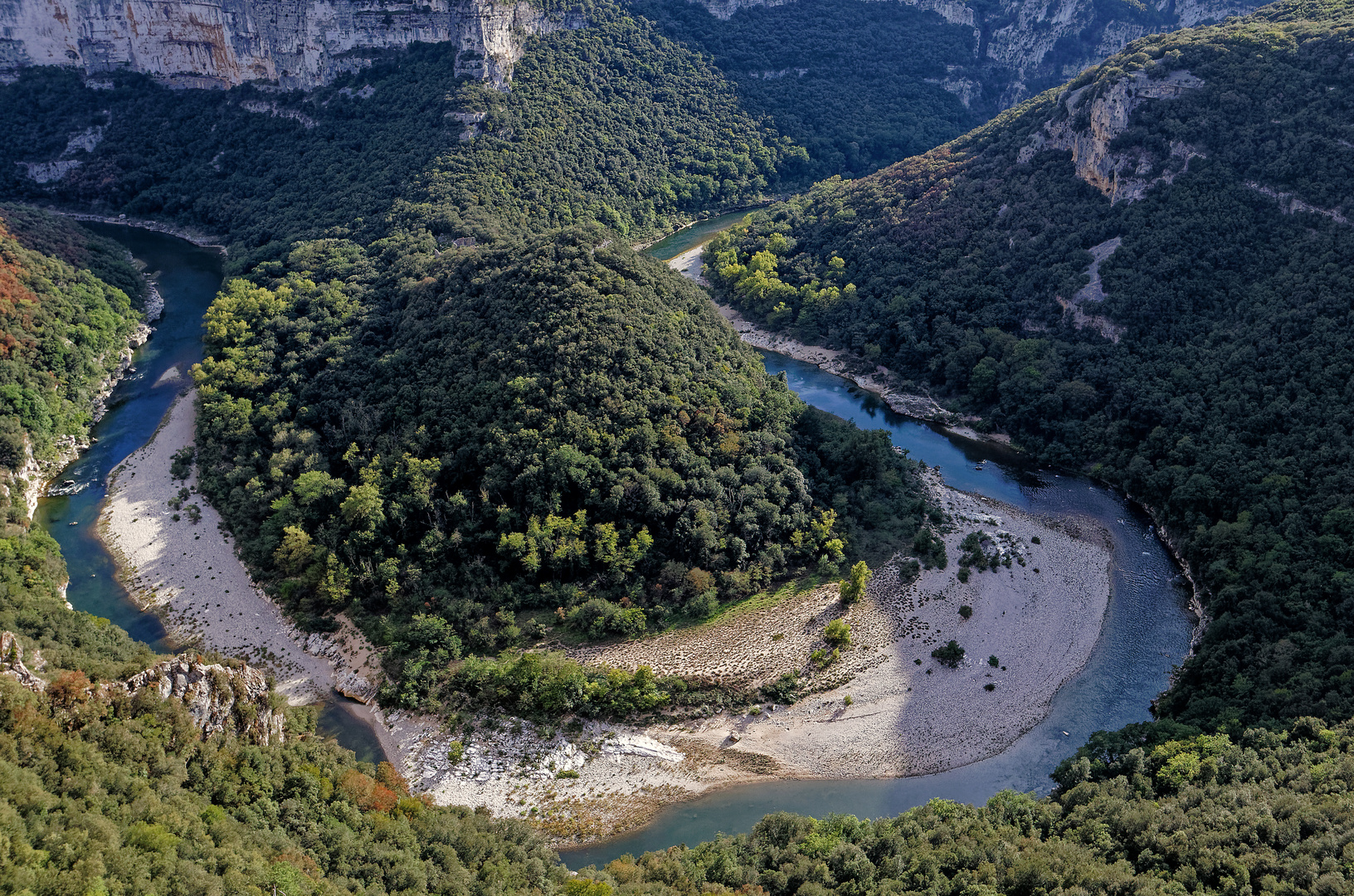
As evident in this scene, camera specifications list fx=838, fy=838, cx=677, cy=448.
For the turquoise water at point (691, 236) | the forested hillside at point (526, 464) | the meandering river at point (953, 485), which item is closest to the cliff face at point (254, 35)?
the turquoise water at point (691, 236)

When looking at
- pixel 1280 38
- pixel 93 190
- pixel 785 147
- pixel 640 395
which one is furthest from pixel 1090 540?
pixel 93 190

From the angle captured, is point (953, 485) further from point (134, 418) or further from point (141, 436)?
point (134, 418)

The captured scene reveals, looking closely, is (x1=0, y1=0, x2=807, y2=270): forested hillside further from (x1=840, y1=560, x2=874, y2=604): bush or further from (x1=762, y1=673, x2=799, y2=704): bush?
(x1=762, y1=673, x2=799, y2=704): bush

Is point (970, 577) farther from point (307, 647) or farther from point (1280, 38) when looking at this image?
point (1280, 38)

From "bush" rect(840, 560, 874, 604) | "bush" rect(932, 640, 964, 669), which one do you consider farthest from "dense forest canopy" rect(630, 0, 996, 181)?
"bush" rect(932, 640, 964, 669)

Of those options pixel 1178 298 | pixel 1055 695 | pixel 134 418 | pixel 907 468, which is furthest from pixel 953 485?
pixel 134 418

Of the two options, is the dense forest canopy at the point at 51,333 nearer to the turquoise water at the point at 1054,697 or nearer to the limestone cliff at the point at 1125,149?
the turquoise water at the point at 1054,697
